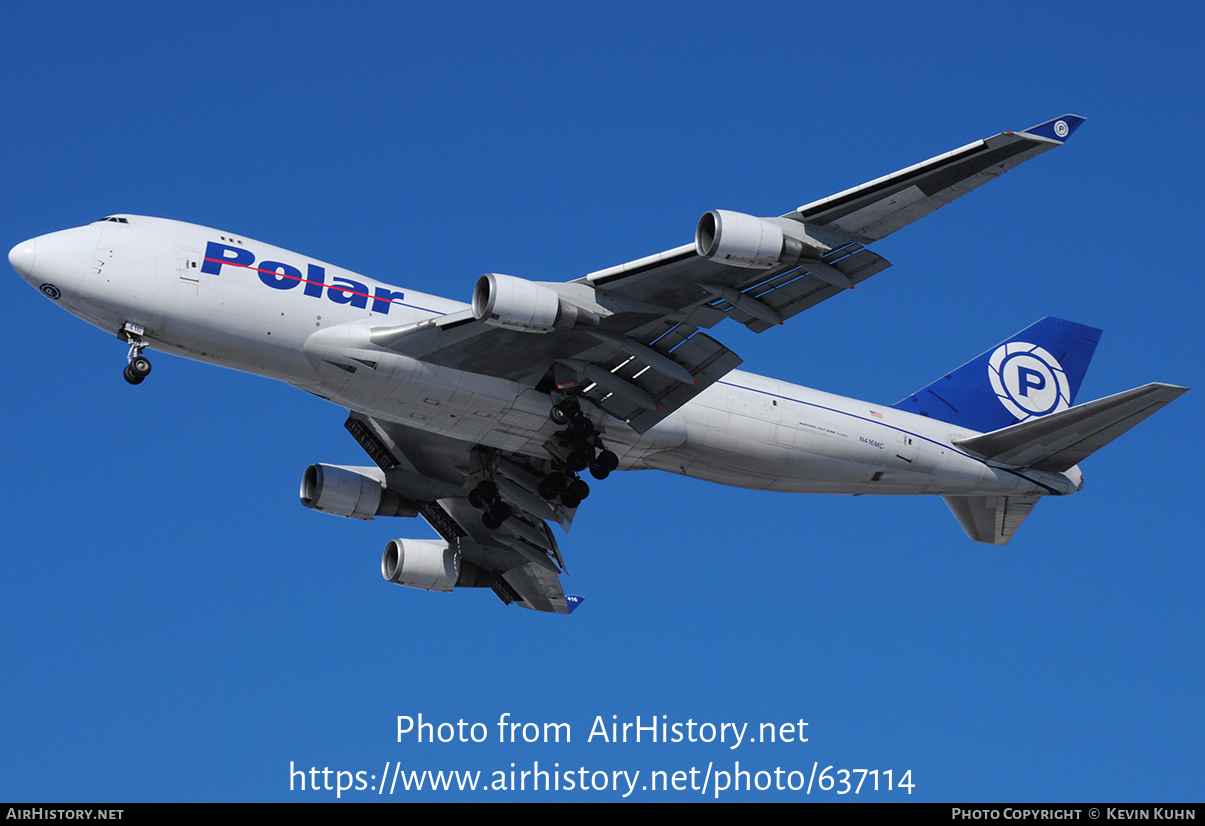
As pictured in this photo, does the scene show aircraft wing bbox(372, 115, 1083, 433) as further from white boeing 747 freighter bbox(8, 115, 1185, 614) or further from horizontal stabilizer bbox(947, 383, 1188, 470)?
horizontal stabilizer bbox(947, 383, 1188, 470)

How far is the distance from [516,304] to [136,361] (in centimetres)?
784

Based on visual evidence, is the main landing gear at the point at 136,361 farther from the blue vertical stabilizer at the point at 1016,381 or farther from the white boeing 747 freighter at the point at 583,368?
the blue vertical stabilizer at the point at 1016,381

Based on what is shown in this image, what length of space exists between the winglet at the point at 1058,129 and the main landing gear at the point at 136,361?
17.5 meters

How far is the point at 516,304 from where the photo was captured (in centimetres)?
2620

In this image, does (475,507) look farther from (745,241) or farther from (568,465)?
(745,241)

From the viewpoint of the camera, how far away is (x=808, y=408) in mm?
32250

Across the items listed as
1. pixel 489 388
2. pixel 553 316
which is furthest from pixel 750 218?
pixel 489 388

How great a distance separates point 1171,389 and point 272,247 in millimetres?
19763

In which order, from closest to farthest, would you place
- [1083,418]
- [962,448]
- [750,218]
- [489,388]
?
[750,218]
[489,388]
[1083,418]
[962,448]

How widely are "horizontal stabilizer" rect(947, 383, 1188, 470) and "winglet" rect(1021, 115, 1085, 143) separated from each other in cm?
821

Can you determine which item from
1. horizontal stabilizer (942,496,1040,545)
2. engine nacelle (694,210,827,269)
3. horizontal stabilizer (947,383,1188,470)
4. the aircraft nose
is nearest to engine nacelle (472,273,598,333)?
engine nacelle (694,210,827,269)

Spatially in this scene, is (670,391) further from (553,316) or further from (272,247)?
(272,247)

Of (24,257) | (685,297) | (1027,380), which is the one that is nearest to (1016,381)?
(1027,380)
